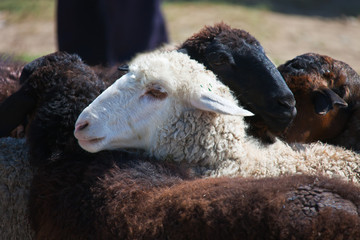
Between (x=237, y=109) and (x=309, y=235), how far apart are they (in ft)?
3.64

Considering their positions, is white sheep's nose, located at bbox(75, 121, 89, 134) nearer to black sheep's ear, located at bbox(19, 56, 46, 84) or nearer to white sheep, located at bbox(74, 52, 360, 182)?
white sheep, located at bbox(74, 52, 360, 182)

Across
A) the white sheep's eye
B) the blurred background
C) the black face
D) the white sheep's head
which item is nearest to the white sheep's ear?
the white sheep's head

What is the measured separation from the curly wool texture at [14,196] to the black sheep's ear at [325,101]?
82.2 inches

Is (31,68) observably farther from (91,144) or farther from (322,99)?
(322,99)

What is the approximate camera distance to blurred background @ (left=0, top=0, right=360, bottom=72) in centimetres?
1070

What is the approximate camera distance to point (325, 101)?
3.87 metres

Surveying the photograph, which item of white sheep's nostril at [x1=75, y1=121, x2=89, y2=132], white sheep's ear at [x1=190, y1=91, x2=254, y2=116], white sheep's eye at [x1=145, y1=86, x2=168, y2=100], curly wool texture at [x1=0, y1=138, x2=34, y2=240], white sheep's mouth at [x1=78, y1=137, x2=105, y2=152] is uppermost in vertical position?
white sheep's ear at [x1=190, y1=91, x2=254, y2=116]

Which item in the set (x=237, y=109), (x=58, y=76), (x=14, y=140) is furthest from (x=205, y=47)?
(x=14, y=140)

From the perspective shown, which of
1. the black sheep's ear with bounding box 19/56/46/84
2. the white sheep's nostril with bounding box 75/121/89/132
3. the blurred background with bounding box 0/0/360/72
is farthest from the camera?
the blurred background with bounding box 0/0/360/72

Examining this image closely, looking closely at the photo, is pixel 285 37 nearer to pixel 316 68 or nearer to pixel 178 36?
pixel 178 36

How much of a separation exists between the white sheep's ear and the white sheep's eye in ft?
0.61

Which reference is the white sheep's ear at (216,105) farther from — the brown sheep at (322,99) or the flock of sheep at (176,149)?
the brown sheep at (322,99)

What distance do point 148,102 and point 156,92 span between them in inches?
3.2

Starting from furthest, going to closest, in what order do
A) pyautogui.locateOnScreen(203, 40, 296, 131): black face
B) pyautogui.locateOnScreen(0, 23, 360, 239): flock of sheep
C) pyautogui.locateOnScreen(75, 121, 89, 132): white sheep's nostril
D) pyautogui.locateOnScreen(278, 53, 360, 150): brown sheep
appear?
pyautogui.locateOnScreen(278, 53, 360, 150): brown sheep
pyautogui.locateOnScreen(203, 40, 296, 131): black face
pyautogui.locateOnScreen(75, 121, 89, 132): white sheep's nostril
pyautogui.locateOnScreen(0, 23, 360, 239): flock of sheep
